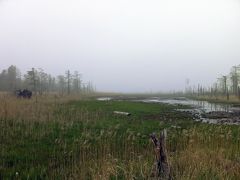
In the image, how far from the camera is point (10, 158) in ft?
30.9

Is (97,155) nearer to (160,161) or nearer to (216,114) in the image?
(160,161)

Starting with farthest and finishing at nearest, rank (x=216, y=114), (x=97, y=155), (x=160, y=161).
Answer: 1. (x=216, y=114)
2. (x=97, y=155)
3. (x=160, y=161)

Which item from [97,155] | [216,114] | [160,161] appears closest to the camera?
[160,161]

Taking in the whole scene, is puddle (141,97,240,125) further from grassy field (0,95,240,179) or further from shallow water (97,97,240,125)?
grassy field (0,95,240,179)

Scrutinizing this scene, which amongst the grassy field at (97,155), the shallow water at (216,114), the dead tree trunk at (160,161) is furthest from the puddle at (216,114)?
the dead tree trunk at (160,161)

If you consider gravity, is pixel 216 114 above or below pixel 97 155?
below

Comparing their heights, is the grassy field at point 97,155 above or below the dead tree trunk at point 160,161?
below

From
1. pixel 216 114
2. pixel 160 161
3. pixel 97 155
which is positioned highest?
pixel 160 161

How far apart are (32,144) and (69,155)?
243cm

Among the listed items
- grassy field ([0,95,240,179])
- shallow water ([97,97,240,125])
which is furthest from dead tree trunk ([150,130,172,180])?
shallow water ([97,97,240,125])

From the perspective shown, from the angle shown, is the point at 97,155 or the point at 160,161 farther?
the point at 97,155

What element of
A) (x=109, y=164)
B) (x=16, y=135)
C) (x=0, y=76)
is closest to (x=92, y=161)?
(x=109, y=164)

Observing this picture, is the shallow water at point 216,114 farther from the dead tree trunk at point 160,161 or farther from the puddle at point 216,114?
the dead tree trunk at point 160,161

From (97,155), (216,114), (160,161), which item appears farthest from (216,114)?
(160,161)
